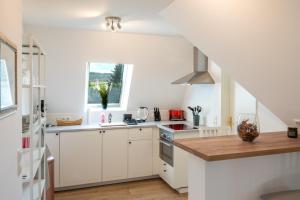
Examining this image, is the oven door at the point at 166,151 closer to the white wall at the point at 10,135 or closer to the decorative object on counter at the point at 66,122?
the decorative object on counter at the point at 66,122

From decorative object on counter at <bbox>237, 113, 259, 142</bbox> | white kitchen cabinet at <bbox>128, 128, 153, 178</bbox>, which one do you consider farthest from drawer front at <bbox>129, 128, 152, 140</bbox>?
decorative object on counter at <bbox>237, 113, 259, 142</bbox>

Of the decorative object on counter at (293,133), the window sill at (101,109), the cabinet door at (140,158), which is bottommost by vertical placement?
the cabinet door at (140,158)

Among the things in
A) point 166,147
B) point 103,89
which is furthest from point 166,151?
point 103,89

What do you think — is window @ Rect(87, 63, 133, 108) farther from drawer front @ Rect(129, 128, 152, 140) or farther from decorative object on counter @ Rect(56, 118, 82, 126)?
drawer front @ Rect(129, 128, 152, 140)

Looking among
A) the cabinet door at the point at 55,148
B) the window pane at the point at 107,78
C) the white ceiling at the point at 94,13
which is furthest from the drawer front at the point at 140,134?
the white ceiling at the point at 94,13

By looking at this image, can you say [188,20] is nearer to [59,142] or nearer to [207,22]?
[207,22]

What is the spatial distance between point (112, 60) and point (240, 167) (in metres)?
2.90

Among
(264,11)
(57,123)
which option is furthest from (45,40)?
(264,11)

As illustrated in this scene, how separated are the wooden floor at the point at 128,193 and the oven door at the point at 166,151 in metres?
0.43

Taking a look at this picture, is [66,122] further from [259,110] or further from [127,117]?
[259,110]

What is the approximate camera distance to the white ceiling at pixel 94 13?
2604 mm

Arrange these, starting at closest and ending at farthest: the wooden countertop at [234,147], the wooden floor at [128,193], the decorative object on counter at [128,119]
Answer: the wooden countertop at [234,147], the wooden floor at [128,193], the decorative object on counter at [128,119]

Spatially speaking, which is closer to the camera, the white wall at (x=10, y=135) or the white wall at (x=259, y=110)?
the white wall at (x=10, y=135)

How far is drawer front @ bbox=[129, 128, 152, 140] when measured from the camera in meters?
4.21
